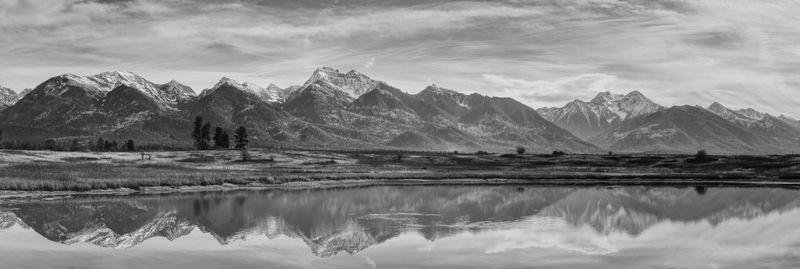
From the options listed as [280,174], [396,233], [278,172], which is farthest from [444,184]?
[396,233]

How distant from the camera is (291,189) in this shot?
3182 inches

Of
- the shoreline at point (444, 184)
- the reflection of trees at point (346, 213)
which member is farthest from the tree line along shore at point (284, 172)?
the reflection of trees at point (346, 213)

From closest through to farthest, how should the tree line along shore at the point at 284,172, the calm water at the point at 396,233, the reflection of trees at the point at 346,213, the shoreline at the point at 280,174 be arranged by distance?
the calm water at the point at 396,233
the reflection of trees at the point at 346,213
the shoreline at the point at 280,174
the tree line along shore at the point at 284,172

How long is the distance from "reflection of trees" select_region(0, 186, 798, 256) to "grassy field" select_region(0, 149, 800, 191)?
10.1 meters

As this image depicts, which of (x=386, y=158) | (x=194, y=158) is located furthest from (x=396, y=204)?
(x=386, y=158)

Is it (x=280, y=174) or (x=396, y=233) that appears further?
(x=280, y=174)

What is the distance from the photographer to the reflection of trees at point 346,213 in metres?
38.8

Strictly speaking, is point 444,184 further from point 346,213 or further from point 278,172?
point 346,213

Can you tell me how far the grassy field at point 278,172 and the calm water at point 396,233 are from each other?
11.5 m

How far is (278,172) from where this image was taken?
111 meters

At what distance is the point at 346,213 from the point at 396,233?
13595 millimetres

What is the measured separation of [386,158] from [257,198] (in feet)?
389

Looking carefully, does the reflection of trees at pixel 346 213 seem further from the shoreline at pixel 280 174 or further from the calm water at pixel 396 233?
the shoreline at pixel 280 174

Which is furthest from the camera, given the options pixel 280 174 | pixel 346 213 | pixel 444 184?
pixel 280 174
